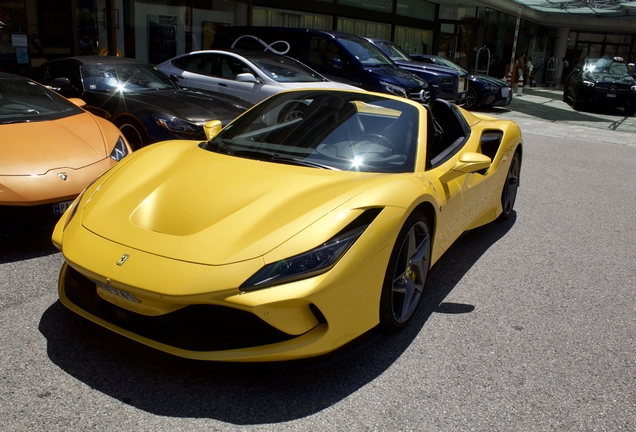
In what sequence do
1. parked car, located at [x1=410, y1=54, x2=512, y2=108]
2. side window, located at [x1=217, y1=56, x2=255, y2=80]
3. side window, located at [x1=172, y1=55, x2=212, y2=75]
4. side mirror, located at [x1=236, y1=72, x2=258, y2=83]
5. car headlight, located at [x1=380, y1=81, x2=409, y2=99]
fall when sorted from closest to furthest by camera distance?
1. side mirror, located at [x1=236, y1=72, x2=258, y2=83]
2. side window, located at [x1=217, y1=56, x2=255, y2=80]
3. side window, located at [x1=172, y1=55, x2=212, y2=75]
4. car headlight, located at [x1=380, y1=81, x2=409, y2=99]
5. parked car, located at [x1=410, y1=54, x2=512, y2=108]

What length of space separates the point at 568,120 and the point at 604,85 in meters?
3.11

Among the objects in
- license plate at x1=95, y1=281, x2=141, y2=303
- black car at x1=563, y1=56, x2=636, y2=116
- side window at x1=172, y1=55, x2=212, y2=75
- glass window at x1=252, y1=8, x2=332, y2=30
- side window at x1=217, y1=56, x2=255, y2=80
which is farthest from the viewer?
black car at x1=563, y1=56, x2=636, y2=116

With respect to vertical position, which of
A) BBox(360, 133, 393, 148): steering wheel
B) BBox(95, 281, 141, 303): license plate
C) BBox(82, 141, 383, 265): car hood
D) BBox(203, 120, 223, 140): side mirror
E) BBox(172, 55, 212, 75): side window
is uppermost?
BBox(172, 55, 212, 75): side window

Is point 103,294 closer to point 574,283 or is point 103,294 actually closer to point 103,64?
point 574,283

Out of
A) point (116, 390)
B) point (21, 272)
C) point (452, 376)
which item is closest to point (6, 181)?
point (21, 272)

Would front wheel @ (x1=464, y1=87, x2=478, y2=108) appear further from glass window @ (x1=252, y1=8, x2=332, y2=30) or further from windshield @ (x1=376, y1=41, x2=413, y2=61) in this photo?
glass window @ (x1=252, y1=8, x2=332, y2=30)

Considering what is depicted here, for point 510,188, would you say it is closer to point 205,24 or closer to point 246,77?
point 246,77

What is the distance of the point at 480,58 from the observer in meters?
26.5

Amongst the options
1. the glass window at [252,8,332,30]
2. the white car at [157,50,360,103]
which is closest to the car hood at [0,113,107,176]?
the white car at [157,50,360,103]

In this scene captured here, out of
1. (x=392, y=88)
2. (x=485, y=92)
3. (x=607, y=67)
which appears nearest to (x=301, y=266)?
(x=392, y=88)

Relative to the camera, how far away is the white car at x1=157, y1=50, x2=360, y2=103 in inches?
343

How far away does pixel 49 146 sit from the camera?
4.47 meters

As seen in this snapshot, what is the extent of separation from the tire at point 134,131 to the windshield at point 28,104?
873mm

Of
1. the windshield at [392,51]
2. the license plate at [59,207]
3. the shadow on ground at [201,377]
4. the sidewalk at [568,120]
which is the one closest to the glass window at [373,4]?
the windshield at [392,51]
